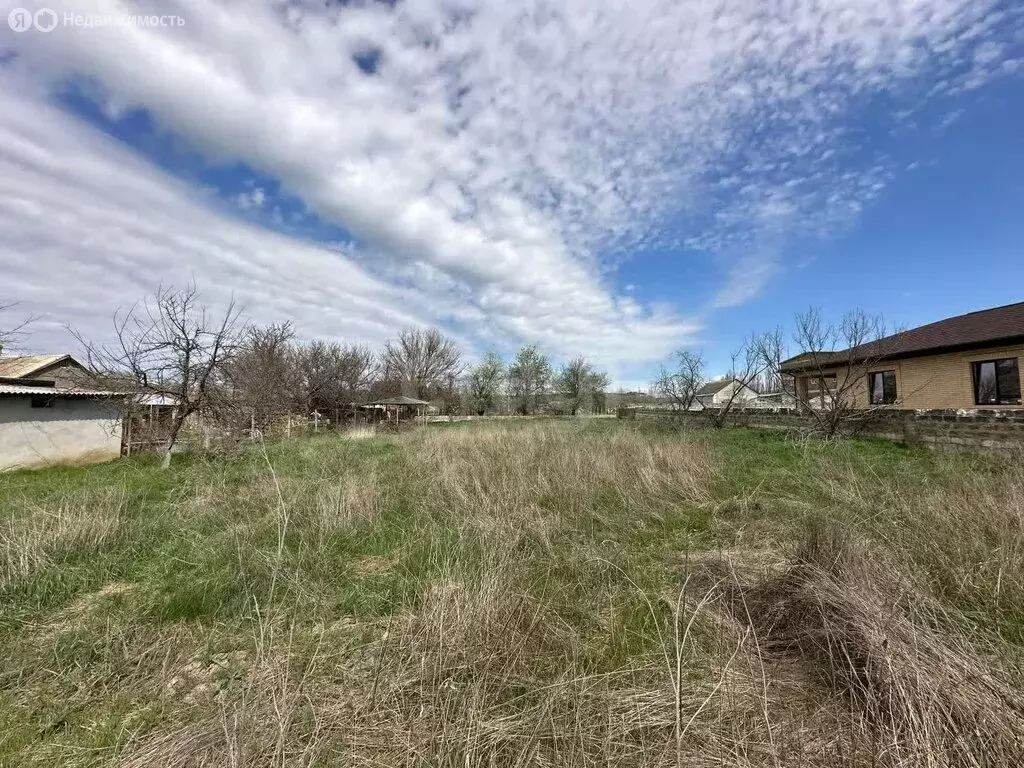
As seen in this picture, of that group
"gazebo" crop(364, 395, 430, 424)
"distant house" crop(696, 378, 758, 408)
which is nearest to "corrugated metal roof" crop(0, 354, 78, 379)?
"gazebo" crop(364, 395, 430, 424)

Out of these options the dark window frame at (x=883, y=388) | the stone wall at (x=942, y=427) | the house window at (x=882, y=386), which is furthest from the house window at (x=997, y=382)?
the stone wall at (x=942, y=427)

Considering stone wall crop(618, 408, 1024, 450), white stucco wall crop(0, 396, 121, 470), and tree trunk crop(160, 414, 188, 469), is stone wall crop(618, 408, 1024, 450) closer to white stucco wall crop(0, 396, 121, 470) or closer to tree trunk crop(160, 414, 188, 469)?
tree trunk crop(160, 414, 188, 469)

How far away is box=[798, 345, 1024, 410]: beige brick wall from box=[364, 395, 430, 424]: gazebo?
2387cm

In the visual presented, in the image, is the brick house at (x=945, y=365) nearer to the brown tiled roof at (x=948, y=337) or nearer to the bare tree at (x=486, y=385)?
the brown tiled roof at (x=948, y=337)

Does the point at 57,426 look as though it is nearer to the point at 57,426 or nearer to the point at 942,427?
the point at 57,426

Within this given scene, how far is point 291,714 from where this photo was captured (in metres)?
1.62

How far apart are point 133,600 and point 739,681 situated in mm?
3868

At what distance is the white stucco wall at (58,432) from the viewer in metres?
11.4

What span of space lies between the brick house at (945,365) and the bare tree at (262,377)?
52.0 feet

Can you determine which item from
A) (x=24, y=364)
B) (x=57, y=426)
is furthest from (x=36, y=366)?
(x=57, y=426)

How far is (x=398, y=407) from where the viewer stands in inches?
1292

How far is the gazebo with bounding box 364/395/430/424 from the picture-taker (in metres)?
29.3

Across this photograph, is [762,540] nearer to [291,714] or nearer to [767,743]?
[767,743]

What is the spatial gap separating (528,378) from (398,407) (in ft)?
63.8
